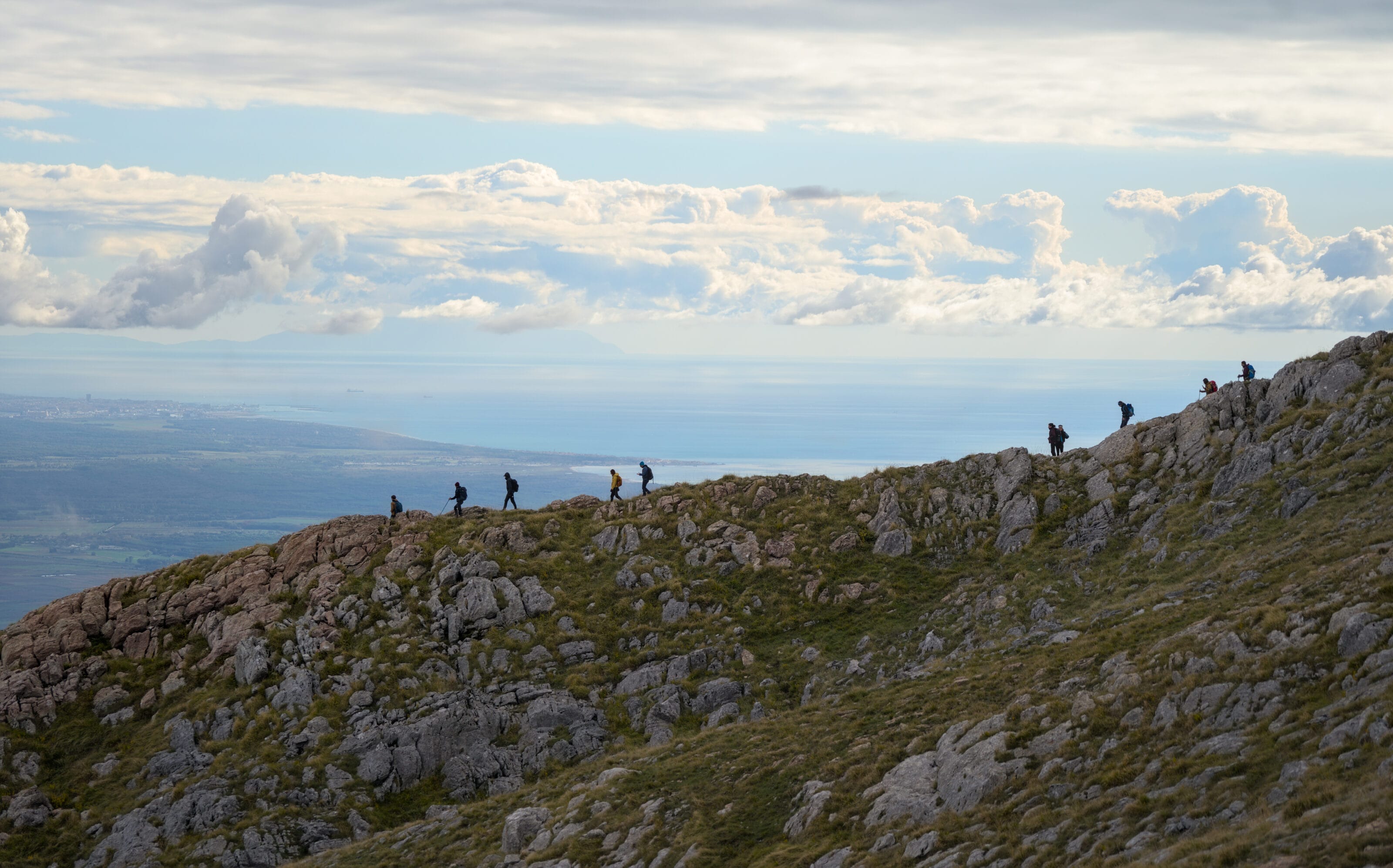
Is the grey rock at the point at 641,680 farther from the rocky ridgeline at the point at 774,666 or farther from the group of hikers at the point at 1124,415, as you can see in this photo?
the group of hikers at the point at 1124,415

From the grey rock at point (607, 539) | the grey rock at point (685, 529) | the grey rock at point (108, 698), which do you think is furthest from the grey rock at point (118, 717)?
the grey rock at point (685, 529)

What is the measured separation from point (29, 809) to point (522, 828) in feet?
78.8

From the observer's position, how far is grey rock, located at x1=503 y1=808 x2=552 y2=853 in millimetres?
30516

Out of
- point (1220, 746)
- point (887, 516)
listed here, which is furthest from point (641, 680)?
point (1220, 746)

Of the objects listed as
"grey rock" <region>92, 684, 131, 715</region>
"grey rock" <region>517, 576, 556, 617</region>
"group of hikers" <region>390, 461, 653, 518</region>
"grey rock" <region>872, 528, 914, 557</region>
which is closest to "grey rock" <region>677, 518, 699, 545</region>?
"group of hikers" <region>390, 461, 653, 518</region>

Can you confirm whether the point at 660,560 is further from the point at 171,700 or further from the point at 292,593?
the point at 171,700

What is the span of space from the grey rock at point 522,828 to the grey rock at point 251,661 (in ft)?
64.0

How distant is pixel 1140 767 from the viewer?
21438 mm

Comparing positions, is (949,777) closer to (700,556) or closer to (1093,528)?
(1093,528)

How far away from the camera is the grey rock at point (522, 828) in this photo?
3052 cm

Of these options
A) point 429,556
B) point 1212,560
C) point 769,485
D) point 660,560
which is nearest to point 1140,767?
point 1212,560

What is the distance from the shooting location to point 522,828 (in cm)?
3097

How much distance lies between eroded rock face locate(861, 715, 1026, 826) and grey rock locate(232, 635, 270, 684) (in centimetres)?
3175

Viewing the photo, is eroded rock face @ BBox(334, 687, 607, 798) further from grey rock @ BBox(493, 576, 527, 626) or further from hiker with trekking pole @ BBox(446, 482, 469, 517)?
hiker with trekking pole @ BBox(446, 482, 469, 517)
